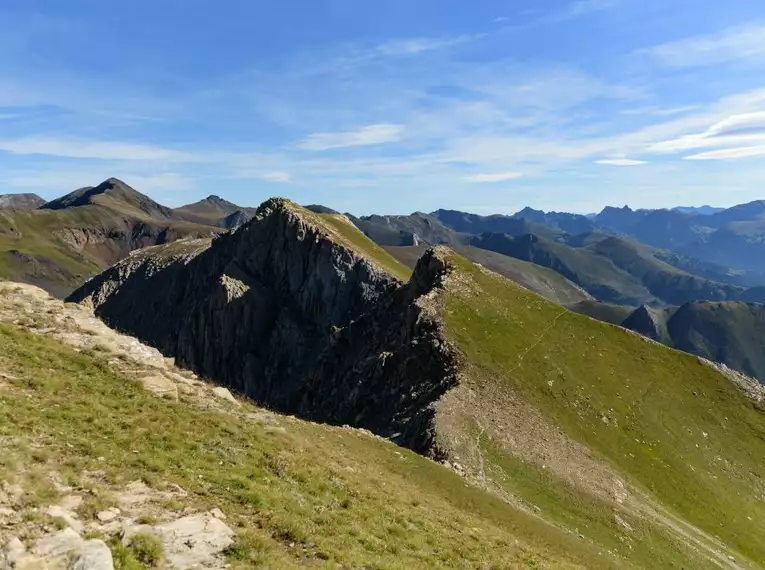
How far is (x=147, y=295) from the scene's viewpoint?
651 ft

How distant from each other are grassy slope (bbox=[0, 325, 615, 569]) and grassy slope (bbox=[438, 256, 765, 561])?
943 inches

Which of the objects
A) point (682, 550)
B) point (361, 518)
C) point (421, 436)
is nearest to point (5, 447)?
point (361, 518)

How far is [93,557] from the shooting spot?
43.1ft

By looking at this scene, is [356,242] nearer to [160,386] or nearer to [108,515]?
[160,386]

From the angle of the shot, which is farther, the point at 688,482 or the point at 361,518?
the point at 688,482

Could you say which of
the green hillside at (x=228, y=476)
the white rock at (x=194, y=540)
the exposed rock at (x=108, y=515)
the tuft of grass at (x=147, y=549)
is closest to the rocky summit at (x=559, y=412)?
the green hillside at (x=228, y=476)

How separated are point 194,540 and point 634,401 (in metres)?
66.9

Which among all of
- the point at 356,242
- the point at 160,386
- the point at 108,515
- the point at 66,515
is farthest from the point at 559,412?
the point at 356,242

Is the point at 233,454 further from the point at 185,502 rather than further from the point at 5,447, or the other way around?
the point at 5,447

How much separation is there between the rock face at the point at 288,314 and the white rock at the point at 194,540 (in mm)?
59600

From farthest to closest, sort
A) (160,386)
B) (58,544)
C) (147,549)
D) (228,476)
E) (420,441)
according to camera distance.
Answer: (420,441) < (160,386) < (228,476) < (147,549) < (58,544)

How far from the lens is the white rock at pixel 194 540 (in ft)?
49.6

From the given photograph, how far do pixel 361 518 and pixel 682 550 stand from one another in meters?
38.9

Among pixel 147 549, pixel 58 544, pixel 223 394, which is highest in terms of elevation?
pixel 58 544
